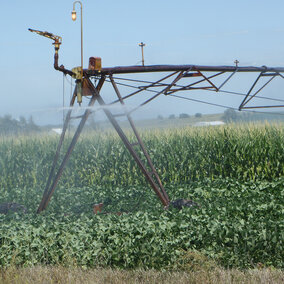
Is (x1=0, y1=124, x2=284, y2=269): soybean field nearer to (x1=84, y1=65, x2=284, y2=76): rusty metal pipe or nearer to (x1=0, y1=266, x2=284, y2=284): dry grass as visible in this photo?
(x1=0, y1=266, x2=284, y2=284): dry grass

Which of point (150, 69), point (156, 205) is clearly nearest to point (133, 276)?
point (156, 205)

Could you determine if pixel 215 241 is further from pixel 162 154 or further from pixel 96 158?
pixel 96 158

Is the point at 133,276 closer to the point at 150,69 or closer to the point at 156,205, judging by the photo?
the point at 156,205

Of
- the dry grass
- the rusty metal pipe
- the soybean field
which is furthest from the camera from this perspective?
the rusty metal pipe

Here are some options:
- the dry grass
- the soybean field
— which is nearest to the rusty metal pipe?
the soybean field

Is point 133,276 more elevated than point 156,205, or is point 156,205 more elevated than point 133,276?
point 156,205

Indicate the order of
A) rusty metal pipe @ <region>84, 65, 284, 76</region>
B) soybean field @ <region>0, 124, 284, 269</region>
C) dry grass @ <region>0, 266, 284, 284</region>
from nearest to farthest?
dry grass @ <region>0, 266, 284, 284</region>, soybean field @ <region>0, 124, 284, 269</region>, rusty metal pipe @ <region>84, 65, 284, 76</region>

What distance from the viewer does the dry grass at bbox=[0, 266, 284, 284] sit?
6.24 m

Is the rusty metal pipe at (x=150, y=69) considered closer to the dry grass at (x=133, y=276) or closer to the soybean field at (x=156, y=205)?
the soybean field at (x=156, y=205)

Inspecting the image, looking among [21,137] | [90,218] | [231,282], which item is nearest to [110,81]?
[90,218]

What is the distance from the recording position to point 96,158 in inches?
645

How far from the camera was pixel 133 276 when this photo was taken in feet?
21.6

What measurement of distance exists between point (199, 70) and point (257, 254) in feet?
15.0

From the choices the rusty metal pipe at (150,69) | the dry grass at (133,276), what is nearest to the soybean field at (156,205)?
the dry grass at (133,276)
